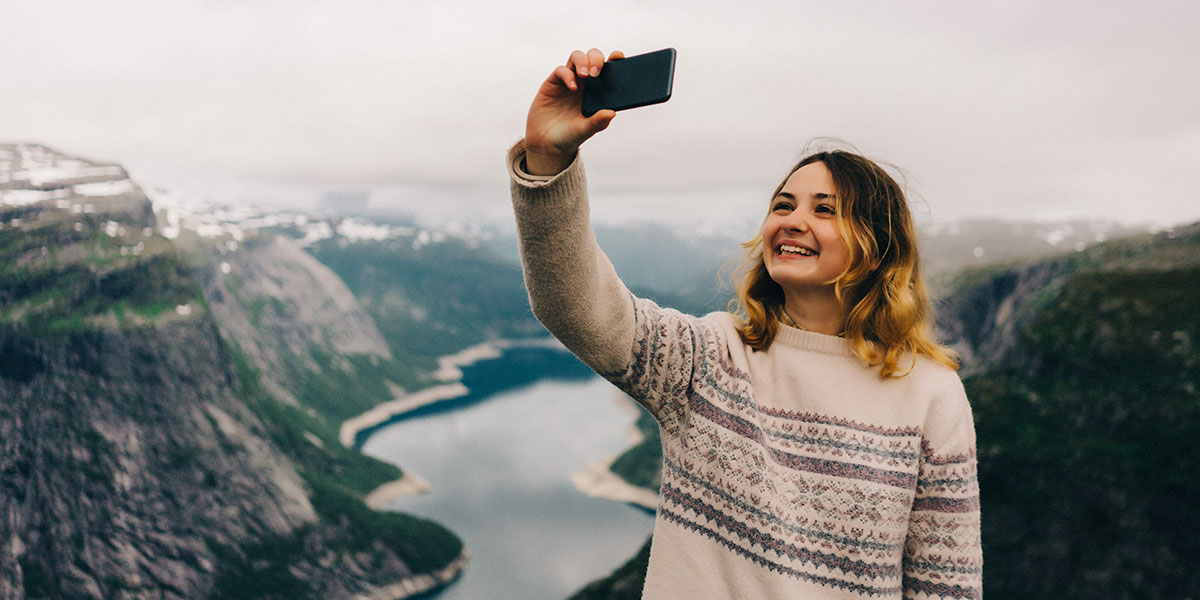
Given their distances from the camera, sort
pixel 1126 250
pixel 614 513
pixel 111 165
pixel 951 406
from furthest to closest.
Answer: pixel 111 165, pixel 614 513, pixel 1126 250, pixel 951 406

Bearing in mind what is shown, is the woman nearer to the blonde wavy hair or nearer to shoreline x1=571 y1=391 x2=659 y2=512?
the blonde wavy hair

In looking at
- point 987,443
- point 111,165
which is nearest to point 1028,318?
point 987,443

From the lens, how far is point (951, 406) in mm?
3627

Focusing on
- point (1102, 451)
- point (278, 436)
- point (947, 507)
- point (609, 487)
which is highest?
point (947, 507)

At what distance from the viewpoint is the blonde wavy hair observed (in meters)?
3.78

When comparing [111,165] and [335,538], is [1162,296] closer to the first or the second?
[335,538]

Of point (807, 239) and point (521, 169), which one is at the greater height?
point (521, 169)

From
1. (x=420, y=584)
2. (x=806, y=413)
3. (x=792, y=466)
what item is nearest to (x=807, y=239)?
(x=806, y=413)

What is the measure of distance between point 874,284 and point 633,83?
1925 millimetres

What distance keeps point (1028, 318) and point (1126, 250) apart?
16.7m

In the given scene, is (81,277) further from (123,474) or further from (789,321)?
(789,321)

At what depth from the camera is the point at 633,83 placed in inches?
116

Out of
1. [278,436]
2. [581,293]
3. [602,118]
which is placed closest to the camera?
[602,118]

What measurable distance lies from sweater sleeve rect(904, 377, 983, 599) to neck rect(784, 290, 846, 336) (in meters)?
0.67
